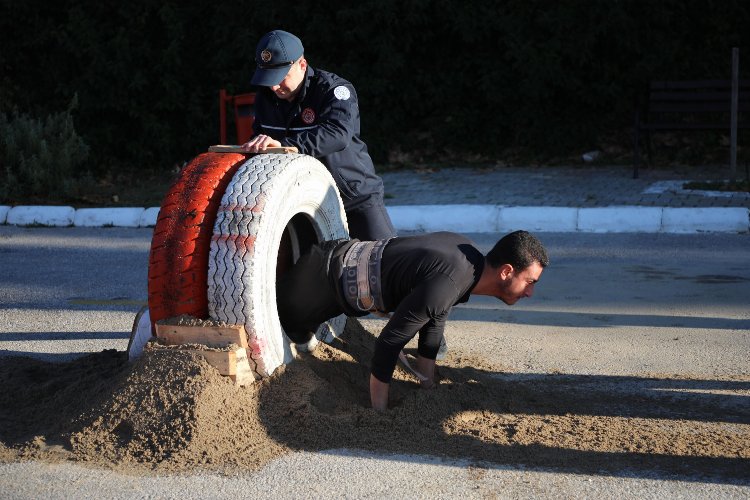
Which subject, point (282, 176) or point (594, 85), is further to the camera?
point (594, 85)

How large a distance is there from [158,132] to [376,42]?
332 centimetres

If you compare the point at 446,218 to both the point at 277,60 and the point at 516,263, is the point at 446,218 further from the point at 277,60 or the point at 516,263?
the point at 516,263

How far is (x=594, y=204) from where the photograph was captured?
10102mm

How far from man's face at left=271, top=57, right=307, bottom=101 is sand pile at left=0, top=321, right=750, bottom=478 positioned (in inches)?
58.2

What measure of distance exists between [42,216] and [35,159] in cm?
141

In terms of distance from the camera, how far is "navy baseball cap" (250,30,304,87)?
16.6ft

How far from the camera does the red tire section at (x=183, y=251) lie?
4.30m

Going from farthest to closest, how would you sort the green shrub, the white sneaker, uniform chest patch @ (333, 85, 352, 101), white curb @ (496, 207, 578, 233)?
the green shrub, white curb @ (496, 207, 578, 233), the white sneaker, uniform chest patch @ (333, 85, 352, 101)

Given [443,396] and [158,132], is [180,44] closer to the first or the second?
[158,132]

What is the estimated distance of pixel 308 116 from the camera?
208 inches

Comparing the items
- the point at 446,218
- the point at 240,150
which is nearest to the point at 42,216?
the point at 446,218

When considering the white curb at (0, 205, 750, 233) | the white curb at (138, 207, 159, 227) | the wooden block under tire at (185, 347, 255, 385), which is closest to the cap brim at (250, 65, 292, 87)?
the wooden block under tire at (185, 347, 255, 385)

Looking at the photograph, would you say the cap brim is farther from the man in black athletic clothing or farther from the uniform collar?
the man in black athletic clothing

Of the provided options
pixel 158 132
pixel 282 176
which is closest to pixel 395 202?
pixel 158 132
